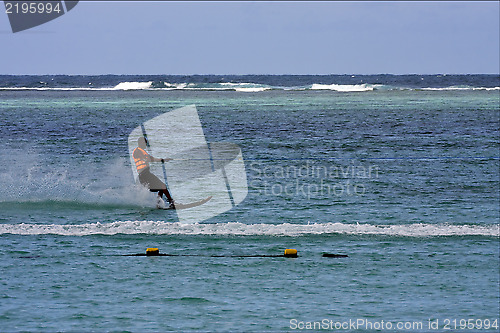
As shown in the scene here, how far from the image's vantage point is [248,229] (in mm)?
17000

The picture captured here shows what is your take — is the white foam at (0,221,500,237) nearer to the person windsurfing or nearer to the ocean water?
the ocean water

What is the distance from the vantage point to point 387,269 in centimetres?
1353

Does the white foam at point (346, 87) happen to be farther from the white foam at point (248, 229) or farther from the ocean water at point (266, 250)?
the white foam at point (248, 229)

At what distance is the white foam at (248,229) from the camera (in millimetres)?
16500

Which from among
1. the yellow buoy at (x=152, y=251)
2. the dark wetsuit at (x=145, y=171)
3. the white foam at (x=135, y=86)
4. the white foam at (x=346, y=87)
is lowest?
the white foam at (x=346, y=87)

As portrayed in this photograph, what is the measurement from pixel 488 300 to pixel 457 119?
1961 inches

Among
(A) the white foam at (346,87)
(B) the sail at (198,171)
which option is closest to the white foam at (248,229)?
(B) the sail at (198,171)

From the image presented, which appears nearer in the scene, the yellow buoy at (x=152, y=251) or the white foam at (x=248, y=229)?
the yellow buoy at (x=152, y=251)

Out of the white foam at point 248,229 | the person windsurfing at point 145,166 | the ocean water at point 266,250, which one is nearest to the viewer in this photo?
the ocean water at point 266,250

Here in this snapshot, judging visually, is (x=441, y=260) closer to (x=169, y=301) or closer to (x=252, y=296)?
(x=252, y=296)

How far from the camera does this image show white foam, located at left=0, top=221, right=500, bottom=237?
16.5 m

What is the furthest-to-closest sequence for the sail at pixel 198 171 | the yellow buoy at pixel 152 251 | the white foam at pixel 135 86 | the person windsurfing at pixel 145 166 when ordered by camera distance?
the white foam at pixel 135 86 < the sail at pixel 198 171 < the person windsurfing at pixel 145 166 < the yellow buoy at pixel 152 251

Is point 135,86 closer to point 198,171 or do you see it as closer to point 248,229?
point 198,171

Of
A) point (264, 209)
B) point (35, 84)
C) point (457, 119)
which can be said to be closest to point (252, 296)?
point (264, 209)
